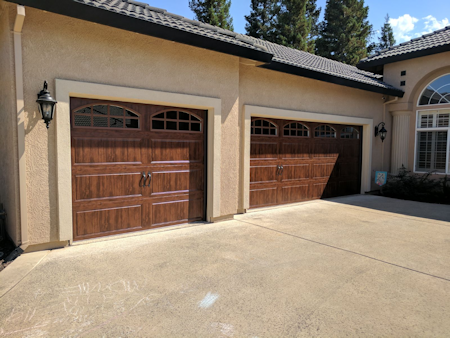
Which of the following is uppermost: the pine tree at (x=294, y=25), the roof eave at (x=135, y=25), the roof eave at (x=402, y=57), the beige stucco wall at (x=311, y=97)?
the pine tree at (x=294, y=25)

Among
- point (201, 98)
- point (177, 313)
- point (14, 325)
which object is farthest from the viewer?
point (201, 98)

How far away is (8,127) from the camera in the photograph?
15.1 feet

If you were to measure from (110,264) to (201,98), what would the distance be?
139 inches

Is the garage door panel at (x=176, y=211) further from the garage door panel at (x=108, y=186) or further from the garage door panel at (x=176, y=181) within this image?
the garage door panel at (x=108, y=186)

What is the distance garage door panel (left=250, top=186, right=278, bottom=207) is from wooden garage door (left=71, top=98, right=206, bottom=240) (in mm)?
1766

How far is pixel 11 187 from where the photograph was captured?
4613mm

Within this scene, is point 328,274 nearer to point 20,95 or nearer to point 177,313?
point 177,313

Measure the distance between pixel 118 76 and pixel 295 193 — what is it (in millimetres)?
5837

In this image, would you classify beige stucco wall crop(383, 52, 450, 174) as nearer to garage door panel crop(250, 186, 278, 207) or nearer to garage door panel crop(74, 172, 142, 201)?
garage door panel crop(250, 186, 278, 207)

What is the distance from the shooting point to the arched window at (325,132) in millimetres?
9262

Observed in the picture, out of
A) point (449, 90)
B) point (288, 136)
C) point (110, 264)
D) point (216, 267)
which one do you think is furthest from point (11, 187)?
point (449, 90)

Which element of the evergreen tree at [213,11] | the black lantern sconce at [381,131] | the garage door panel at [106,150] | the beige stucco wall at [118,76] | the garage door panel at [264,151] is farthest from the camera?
the evergreen tree at [213,11]

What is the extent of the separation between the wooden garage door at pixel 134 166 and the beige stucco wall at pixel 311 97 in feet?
5.67

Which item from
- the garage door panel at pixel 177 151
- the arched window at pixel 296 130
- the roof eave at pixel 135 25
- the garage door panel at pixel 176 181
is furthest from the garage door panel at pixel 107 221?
the arched window at pixel 296 130
